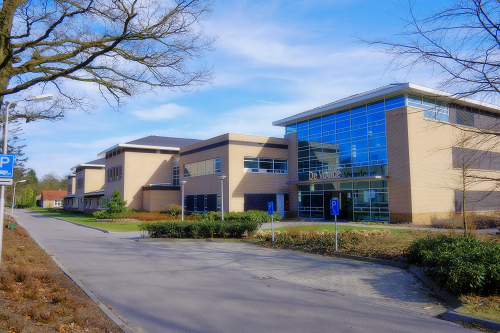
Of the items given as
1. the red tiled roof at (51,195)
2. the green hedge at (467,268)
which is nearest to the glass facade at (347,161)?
the green hedge at (467,268)

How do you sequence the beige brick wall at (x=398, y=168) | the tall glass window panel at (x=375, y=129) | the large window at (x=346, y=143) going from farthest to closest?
the large window at (x=346, y=143) → the tall glass window panel at (x=375, y=129) → the beige brick wall at (x=398, y=168)

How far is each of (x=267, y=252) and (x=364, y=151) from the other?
1933 cm

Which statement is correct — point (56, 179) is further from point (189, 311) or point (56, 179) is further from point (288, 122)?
point (189, 311)

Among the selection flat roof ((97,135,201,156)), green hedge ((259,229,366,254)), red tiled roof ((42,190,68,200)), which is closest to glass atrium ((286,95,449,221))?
green hedge ((259,229,366,254))

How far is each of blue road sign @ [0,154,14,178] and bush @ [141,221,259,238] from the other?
10.2 metres

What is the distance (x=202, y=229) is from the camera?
19.2 m

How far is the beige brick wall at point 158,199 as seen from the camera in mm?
42438

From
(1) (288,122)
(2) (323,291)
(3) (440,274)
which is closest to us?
(3) (440,274)

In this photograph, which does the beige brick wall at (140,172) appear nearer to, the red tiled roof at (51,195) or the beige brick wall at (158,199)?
the beige brick wall at (158,199)

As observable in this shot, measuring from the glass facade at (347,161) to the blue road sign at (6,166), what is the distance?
80.8ft

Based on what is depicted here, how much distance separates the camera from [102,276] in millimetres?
10062

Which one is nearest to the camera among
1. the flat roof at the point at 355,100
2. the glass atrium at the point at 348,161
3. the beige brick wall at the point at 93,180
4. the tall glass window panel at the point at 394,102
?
the flat roof at the point at 355,100

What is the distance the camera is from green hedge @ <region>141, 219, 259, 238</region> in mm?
18938

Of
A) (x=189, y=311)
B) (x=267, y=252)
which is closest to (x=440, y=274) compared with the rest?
(x=189, y=311)
